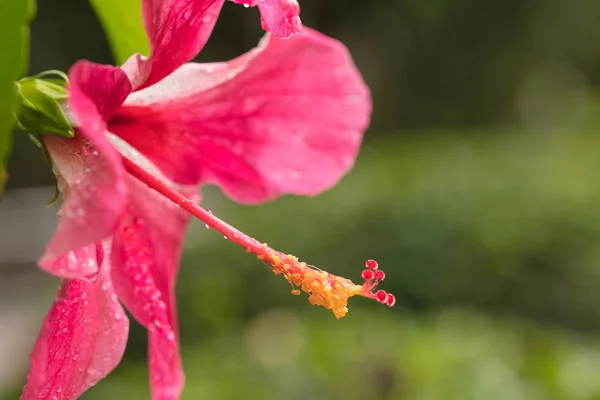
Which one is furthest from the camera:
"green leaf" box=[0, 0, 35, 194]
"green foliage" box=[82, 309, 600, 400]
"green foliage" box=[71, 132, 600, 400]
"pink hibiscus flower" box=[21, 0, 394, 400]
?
"green foliage" box=[71, 132, 600, 400]

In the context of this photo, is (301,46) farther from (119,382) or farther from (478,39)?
(478,39)

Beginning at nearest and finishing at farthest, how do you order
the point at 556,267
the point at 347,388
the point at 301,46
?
1. the point at 301,46
2. the point at 347,388
3. the point at 556,267

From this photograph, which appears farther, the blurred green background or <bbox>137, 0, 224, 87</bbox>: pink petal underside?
the blurred green background

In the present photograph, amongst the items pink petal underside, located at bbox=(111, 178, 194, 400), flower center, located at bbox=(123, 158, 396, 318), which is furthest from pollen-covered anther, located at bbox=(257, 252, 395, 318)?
pink petal underside, located at bbox=(111, 178, 194, 400)

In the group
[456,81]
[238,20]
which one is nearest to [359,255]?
[238,20]

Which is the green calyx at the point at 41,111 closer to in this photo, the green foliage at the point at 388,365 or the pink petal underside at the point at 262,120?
the pink petal underside at the point at 262,120

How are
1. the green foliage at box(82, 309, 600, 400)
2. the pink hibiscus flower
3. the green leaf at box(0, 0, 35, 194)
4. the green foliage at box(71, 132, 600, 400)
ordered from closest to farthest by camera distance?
the green leaf at box(0, 0, 35, 194)
the pink hibiscus flower
the green foliage at box(82, 309, 600, 400)
the green foliage at box(71, 132, 600, 400)

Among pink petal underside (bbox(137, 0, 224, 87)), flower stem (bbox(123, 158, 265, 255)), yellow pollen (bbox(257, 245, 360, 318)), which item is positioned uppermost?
pink petal underside (bbox(137, 0, 224, 87))

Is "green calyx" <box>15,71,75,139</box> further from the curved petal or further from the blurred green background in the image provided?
the blurred green background
